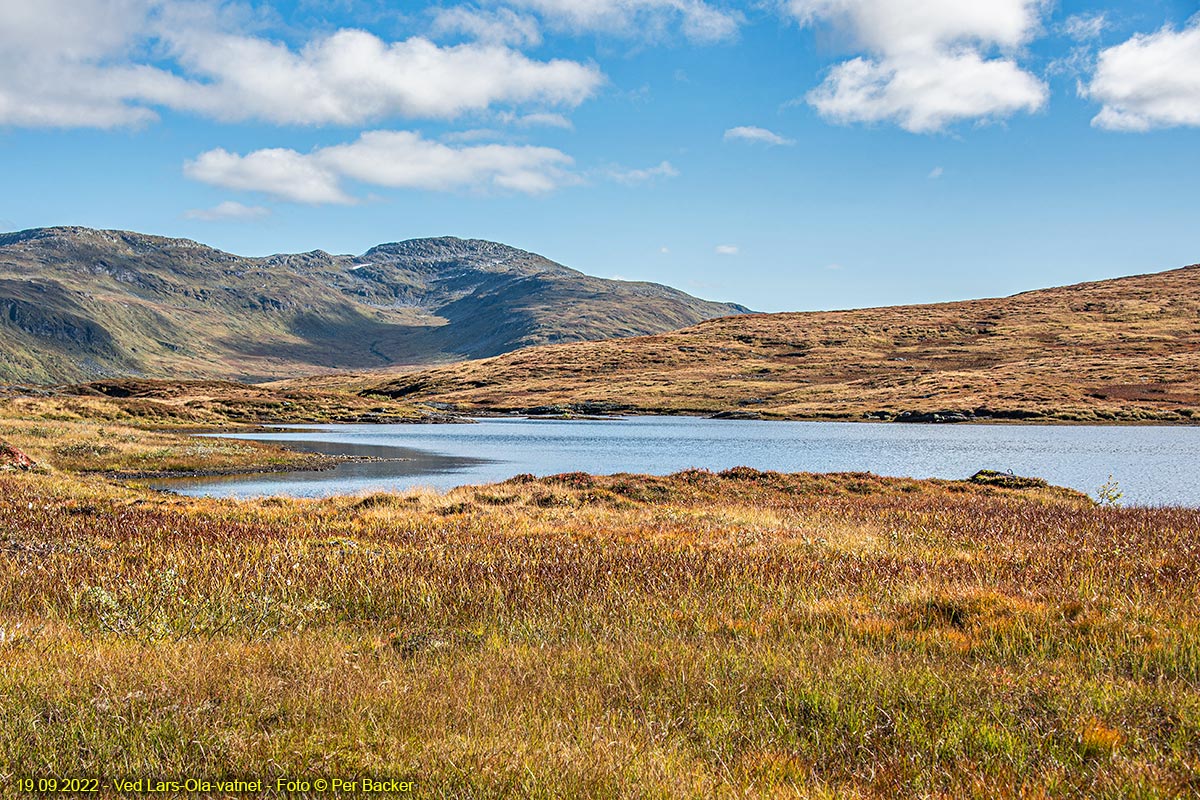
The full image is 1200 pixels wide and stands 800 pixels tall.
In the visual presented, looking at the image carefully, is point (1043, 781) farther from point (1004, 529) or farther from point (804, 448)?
point (804, 448)

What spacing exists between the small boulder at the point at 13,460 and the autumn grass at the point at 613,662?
19953 millimetres

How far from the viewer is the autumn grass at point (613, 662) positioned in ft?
16.1

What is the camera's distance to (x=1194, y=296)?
196375mm

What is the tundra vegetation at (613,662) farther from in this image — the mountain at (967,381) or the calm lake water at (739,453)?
the mountain at (967,381)

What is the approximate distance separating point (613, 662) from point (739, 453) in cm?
6084

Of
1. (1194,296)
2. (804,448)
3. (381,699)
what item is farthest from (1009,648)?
(1194,296)

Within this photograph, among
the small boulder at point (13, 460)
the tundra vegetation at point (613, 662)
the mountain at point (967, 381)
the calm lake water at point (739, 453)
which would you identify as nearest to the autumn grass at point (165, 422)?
the small boulder at point (13, 460)

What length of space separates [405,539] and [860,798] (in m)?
12.2

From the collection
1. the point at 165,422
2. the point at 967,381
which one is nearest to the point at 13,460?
the point at 165,422

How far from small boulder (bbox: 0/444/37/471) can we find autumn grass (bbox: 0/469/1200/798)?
1995 cm

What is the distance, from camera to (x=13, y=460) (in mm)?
31656

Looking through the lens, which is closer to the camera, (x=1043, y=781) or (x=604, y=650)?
(x=1043, y=781)

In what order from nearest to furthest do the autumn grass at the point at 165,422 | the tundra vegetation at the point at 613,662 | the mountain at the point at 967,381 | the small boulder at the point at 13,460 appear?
the tundra vegetation at the point at 613,662 → the small boulder at the point at 13,460 → the autumn grass at the point at 165,422 → the mountain at the point at 967,381

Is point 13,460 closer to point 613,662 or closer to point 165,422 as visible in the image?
point 613,662
